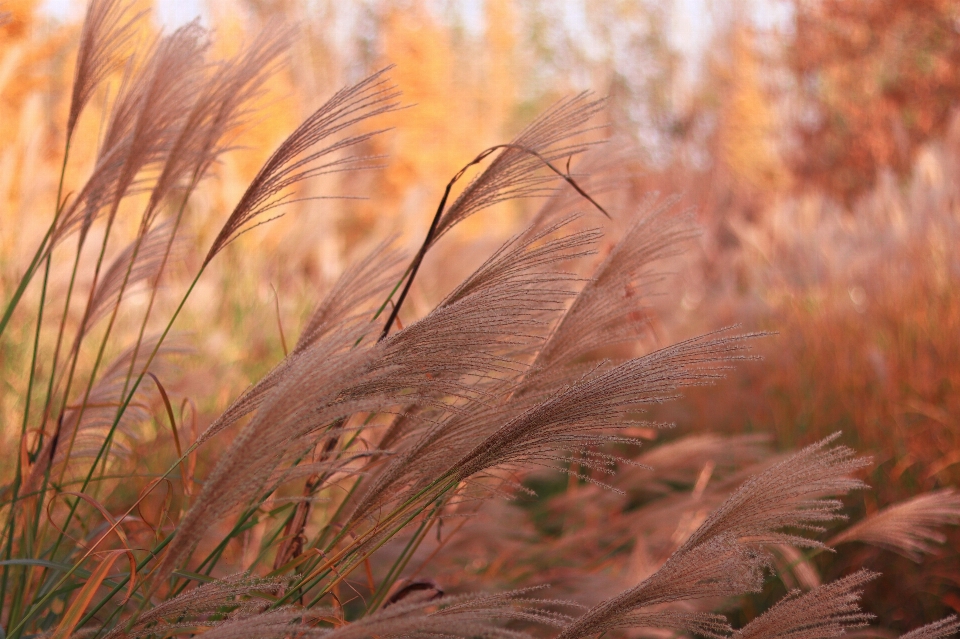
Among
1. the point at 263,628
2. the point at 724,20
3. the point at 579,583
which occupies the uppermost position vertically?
the point at 724,20

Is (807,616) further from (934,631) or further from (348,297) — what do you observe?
(348,297)

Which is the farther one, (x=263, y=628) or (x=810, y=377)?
(x=810, y=377)

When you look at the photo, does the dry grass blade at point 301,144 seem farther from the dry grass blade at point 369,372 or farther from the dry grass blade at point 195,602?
the dry grass blade at point 195,602

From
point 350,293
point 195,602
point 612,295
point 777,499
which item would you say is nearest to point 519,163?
point 612,295

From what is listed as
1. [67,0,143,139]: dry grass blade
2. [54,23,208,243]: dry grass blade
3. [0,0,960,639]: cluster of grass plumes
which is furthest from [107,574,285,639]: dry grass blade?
[67,0,143,139]: dry grass blade

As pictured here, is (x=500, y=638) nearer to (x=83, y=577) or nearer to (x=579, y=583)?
(x=83, y=577)

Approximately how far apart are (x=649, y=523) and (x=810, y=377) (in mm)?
1637

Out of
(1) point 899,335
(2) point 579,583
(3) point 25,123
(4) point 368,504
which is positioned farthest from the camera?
(1) point 899,335

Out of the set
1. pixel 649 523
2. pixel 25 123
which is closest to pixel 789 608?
pixel 649 523

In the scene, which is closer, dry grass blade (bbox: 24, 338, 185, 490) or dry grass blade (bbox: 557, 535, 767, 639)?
dry grass blade (bbox: 557, 535, 767, 639)

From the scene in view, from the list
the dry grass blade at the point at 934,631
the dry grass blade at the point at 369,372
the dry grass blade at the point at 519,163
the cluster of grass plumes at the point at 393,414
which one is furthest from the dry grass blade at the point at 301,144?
the dry grass blade at the point at 934,631

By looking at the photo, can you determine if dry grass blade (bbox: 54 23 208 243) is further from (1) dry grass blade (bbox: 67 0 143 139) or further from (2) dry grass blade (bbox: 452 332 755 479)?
(2) dry grass blade (bbox: 452 332 755 479)

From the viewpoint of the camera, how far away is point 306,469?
2.44ft

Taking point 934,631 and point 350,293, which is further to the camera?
point 350,293
